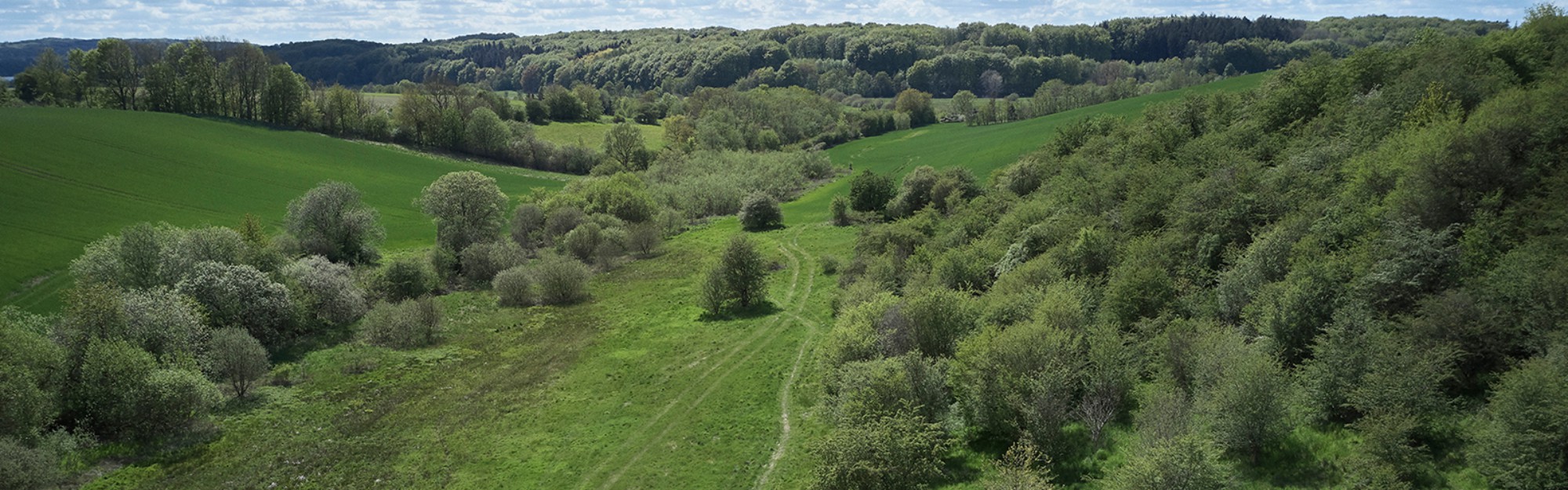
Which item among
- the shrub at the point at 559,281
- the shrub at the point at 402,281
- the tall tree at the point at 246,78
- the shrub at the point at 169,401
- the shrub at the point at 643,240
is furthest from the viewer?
the tall tree at the point at 246,78

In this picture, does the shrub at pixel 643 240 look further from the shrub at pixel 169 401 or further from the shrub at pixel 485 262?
the shrub at pixel 169 401

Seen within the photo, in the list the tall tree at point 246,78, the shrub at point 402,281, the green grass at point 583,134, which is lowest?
the shrub at point 402,281

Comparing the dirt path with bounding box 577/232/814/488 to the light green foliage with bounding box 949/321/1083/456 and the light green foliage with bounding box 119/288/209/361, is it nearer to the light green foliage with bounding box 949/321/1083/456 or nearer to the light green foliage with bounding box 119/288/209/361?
the light green foliage with bounding box 949/321/1083/456

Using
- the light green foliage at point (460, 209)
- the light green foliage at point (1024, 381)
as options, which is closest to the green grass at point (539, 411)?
the light green foliage at point (1024, 381)

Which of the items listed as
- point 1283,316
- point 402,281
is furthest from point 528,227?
point 1283,316

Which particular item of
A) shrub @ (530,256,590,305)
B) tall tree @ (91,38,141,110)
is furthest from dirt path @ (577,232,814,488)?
tall tree @ (91,38,141,110)

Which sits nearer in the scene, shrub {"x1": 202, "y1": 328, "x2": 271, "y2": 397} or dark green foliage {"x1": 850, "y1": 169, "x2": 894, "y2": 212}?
shrub {"x1": 202, "y1": 328, "x2": 271, "y2": 397}
